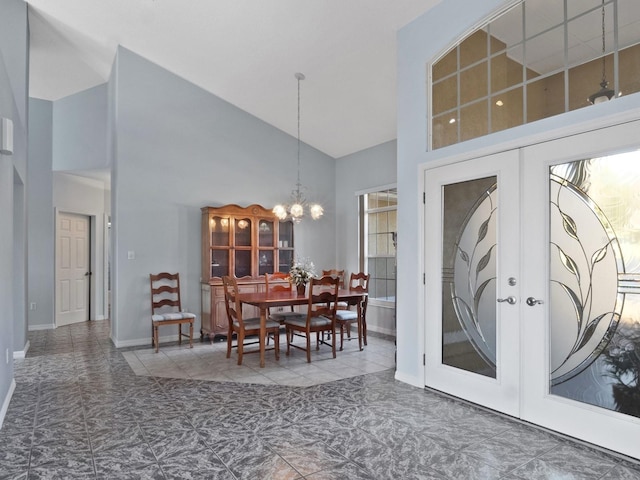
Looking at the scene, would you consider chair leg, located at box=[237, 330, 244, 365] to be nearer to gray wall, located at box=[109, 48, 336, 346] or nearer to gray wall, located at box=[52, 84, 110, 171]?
gray wall, located at box=[109, 48, 336, 346]

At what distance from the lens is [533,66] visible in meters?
3.06

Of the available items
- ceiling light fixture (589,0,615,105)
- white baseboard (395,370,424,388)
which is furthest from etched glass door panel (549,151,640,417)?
white baseboard (395,370,424,388)

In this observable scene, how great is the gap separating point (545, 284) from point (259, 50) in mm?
4194

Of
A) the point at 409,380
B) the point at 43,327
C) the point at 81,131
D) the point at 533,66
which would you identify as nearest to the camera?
the point at 533,66

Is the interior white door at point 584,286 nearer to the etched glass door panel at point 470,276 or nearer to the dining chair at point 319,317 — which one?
the etched glass door panel at point 470,276

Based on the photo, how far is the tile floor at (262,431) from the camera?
238 centimetres

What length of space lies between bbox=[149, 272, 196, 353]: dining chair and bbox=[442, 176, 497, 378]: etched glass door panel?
3443 millimetres

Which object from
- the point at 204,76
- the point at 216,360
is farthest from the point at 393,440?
the point at 204,76

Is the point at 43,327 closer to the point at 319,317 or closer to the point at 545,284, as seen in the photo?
the point at 319,317

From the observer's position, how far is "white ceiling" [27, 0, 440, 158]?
440 centimetres

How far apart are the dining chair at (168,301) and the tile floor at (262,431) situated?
1.03m

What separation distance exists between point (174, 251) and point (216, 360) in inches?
74.7

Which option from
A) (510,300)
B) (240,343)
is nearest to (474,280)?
(510,300)

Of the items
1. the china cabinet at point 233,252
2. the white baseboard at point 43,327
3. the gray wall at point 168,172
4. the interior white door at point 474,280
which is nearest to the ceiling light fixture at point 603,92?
the interior white door at point 474,280
